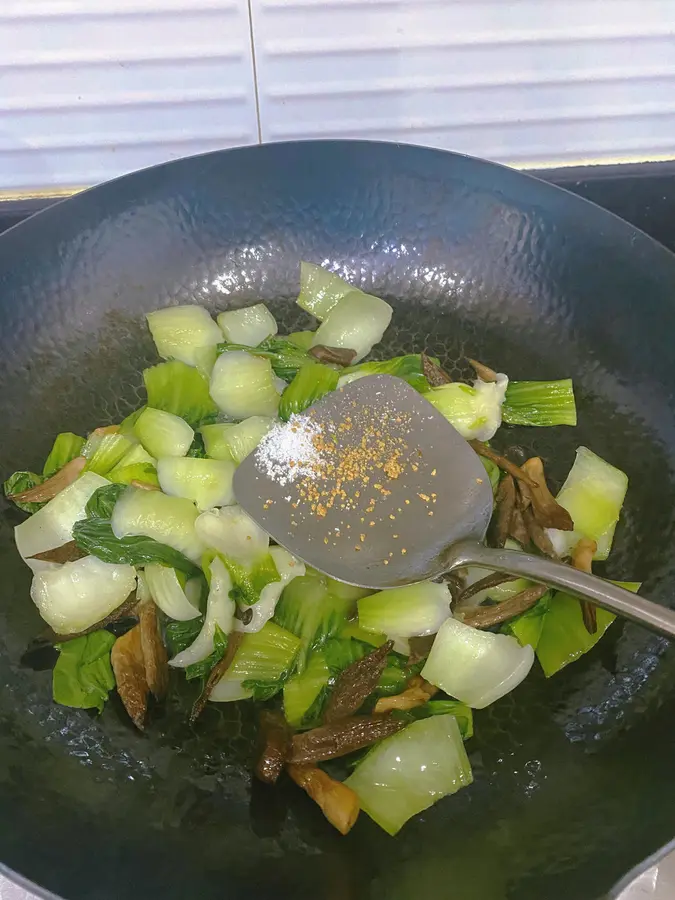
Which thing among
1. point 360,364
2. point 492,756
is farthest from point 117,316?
point 492,756

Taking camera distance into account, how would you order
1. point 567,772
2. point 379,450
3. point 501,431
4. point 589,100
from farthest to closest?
point 589,100 < point 501,431 < point 379,450 < point 567,772

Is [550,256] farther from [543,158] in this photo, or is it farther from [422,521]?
[422,521]

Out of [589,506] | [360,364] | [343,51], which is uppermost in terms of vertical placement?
[343,51]

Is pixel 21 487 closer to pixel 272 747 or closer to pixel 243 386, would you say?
pixel 243 386

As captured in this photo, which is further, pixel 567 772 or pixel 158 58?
pixel 158 58

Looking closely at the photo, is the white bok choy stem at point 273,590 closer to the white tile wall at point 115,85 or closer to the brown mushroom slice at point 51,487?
the brown mushroom slice at point 51,487

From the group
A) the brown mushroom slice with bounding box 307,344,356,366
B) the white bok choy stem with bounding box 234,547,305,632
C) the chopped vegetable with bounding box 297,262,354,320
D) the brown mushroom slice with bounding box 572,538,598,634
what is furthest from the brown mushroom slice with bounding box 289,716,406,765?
the chopped vegetable with bounding box 297,262,354,320
